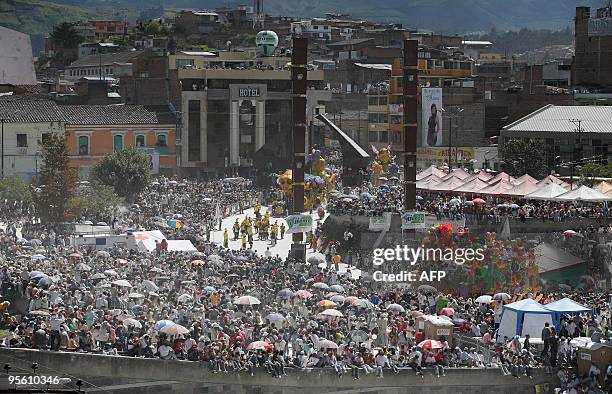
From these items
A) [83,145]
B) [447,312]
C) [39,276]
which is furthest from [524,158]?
[39,276]

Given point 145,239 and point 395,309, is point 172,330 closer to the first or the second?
point 395,309

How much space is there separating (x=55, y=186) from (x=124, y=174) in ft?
41.4

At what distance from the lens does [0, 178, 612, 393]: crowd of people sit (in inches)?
1329

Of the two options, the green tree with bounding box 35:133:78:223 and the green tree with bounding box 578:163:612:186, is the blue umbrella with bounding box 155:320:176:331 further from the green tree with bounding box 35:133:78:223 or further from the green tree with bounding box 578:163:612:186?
the green tree with bounding box 578:163:612:186

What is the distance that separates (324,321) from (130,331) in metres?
5.88

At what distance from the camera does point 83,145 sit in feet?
301

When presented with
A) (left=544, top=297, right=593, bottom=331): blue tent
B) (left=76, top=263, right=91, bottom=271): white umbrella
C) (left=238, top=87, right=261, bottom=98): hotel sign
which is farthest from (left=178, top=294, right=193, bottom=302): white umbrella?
(left=238, top=87, right=261, bottom=98): hotel sign

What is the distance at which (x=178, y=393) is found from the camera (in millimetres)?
33469

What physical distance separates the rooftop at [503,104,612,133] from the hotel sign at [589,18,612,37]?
66.9 feet

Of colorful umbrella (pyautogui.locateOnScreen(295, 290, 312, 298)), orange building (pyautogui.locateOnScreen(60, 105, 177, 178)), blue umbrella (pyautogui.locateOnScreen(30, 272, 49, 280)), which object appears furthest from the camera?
orange building (pyautogui.locateOnScreen(60, 105, 177, 178))

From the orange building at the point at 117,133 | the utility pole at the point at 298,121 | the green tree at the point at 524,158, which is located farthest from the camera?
the orange building at the point at 117,133

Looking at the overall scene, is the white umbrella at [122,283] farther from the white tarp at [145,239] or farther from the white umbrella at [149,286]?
the white tarp at [145,239]

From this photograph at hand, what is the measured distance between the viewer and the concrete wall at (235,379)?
32.3 meters

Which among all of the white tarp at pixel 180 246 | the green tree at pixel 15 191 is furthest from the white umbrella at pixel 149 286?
the green tree at pixel 15 191
